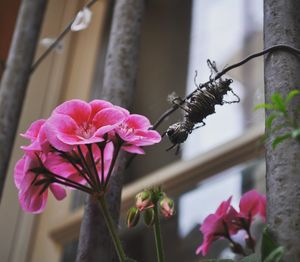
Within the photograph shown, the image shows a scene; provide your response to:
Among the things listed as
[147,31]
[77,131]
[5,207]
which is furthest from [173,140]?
[147,31]

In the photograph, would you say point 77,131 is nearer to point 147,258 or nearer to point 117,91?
point 117,91

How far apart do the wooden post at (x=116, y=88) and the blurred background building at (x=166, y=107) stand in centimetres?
31

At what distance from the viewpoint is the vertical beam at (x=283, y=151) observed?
0.49m

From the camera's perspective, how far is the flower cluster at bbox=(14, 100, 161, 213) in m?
0.57

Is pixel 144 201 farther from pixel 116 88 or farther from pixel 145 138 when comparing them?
pixel 116 88

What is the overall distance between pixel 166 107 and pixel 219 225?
1027 mm

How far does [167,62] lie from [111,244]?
1392 mm

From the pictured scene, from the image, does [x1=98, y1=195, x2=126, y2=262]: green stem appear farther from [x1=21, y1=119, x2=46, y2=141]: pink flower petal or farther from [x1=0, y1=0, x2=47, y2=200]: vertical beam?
[x1=0, y1=0, x2=47, y2=200]: vertical beam

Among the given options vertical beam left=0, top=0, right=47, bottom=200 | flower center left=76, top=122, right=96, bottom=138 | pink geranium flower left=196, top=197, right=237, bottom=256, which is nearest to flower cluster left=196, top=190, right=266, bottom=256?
pink geranium flower left=196, top=197, right=237, bottom=256

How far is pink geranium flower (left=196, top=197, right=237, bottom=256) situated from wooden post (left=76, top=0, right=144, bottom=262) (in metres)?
0.12

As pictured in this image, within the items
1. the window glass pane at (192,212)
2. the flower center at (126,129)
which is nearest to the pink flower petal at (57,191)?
the flower center at (126,129)

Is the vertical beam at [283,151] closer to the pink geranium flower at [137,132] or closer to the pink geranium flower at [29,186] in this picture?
the pink geranium flower at [137,132]

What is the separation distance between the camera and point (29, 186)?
24.0 inches

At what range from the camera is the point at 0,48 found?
6.94 feet
